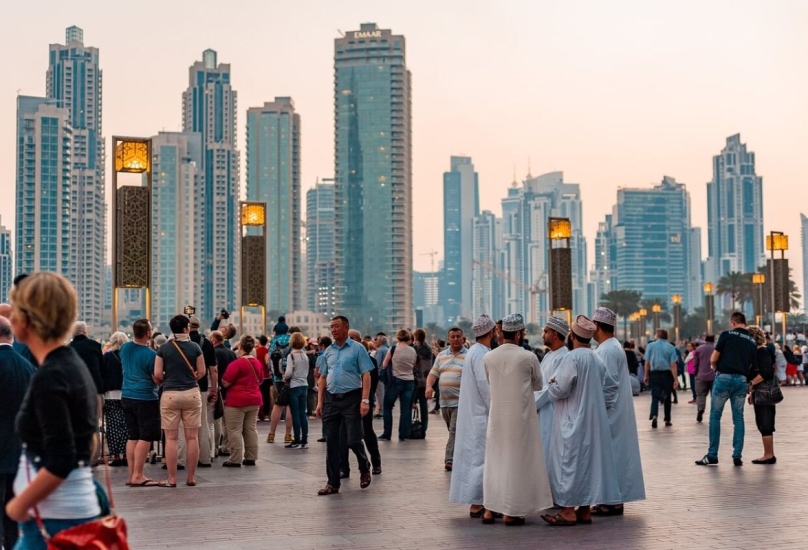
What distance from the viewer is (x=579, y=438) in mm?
9766

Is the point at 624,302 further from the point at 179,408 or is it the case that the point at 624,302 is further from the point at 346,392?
the point at 346,392

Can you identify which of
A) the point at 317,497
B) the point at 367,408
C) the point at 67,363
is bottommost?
the point at 317,497

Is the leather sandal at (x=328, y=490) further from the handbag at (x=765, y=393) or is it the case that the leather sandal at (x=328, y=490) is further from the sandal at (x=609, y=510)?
the handbag at (x=765, y=393)

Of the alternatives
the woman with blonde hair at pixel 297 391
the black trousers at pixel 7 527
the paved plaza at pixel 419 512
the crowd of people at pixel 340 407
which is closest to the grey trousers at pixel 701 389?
the paved plaza at pixel 419 512

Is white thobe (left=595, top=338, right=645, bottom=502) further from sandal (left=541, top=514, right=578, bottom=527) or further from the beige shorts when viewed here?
the beige shorts

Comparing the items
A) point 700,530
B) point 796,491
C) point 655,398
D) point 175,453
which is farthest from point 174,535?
point 655,398

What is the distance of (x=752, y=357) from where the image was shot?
13.9 m

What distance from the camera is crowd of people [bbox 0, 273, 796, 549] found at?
14.3ft

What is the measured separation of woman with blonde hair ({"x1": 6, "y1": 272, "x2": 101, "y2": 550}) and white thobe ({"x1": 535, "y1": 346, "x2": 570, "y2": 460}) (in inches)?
237

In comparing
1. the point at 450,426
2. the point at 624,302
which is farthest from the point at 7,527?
the point at 624,302

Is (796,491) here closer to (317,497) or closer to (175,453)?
(317,497)

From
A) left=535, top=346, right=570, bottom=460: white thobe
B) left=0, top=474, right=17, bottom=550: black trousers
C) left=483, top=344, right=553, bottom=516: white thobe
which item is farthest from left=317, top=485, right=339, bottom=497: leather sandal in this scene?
left=0, top=474, right=17, bottom=550: black trousers

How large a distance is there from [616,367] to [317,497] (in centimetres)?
337

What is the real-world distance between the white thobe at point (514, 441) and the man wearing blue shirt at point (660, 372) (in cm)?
1194
